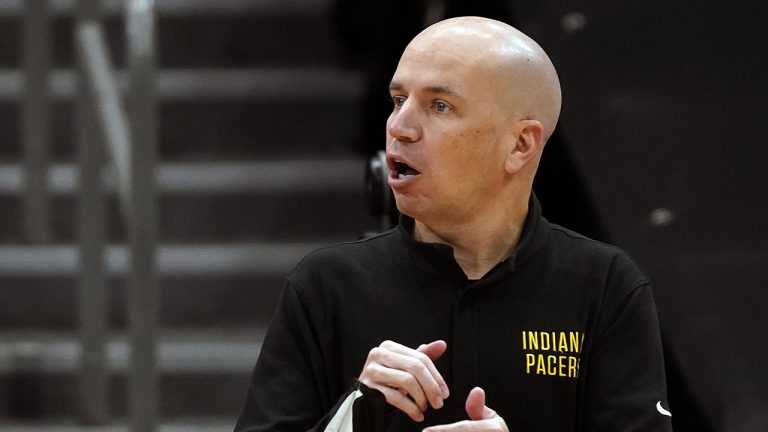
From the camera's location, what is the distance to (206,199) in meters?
5.55

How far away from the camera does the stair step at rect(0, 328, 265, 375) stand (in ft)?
16.7

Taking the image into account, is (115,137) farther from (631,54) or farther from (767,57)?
(767,57)

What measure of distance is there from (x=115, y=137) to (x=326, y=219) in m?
1.25

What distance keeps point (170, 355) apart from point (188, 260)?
41 centimetres

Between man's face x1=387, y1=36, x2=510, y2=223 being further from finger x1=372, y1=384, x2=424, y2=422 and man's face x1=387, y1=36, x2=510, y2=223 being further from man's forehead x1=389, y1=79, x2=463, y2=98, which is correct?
finger x1=372, y1=384, x2=424, y2=422

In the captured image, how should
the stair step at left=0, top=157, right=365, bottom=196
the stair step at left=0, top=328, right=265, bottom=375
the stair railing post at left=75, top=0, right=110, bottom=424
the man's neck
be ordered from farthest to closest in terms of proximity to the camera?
1. the stair step at left=0, top=157, right=365, bottom=196
2. the stair step at left=0, top=328, right=265, bottom=375
3. the stair railing post at left=75, top=0, right=110, bottom=424
4. the man's neck

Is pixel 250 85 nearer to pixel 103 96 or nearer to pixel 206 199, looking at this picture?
pixel 206 199

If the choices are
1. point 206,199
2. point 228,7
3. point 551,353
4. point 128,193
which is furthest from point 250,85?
point 551,353

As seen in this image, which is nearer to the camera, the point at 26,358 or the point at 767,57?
the point at 767,57

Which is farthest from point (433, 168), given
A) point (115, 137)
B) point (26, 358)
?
point (26, 358)

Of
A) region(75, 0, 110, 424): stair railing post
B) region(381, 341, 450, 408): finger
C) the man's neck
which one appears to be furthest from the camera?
region(75, 0, 110, 424): stair railing post

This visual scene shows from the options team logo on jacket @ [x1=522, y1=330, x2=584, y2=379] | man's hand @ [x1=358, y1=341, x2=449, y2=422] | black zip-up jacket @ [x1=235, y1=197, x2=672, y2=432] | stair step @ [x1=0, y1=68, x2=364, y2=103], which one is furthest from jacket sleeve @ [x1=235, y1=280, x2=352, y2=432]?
stair step @ [x1=0, y1=68, x2=364, y2=103]

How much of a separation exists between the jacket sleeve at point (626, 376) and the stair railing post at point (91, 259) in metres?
2.70

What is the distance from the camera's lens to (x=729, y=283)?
4.04 m
